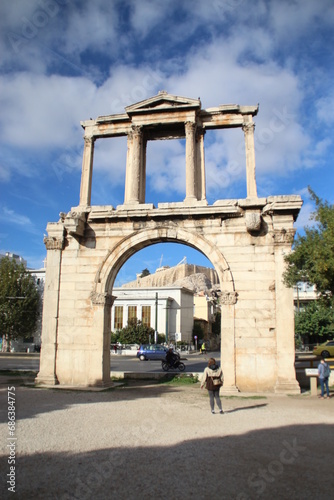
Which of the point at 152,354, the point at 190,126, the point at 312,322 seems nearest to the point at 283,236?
the point at 190,126

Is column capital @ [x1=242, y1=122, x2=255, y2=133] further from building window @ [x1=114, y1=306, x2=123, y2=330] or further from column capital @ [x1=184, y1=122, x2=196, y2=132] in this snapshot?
building window @ [x1=114, y1=306, x2=123, y2=330]

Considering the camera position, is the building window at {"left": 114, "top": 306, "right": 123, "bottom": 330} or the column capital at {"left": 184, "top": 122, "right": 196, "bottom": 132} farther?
the building window at {"left": 114, "top": 306, "right": 123, "bottom": 330}

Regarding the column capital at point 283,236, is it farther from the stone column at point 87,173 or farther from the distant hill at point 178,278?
the distant hill at point 178,278

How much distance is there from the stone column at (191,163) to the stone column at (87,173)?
3.92 m

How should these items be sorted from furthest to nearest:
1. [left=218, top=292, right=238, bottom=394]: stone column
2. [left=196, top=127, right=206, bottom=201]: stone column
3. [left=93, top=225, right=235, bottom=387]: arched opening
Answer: [left=196, top=127, right=206, bottom=201]: stone column → [left=93, top=225, right=235, bottom=387]: arched opening → [left=218, top=292, right=238, bottom=394]: stone column

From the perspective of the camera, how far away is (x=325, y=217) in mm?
12000

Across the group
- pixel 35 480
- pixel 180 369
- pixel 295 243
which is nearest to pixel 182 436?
→ pixel 35 480

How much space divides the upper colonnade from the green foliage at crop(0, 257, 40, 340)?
27263 millimetres

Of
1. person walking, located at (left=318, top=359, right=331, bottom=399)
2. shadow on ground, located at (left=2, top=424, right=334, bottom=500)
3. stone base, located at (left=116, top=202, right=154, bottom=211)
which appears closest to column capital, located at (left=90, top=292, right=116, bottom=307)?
stone base, located at (left=116, top=202, right=154, bottom=211)

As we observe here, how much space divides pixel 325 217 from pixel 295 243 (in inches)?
53.9

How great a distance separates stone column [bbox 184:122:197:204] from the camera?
1537cm

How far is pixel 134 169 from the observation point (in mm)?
16125

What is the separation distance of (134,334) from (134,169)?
34.6 meters

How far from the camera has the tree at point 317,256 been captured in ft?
36.9
